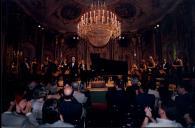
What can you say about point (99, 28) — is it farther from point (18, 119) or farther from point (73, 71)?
point (18, 119)

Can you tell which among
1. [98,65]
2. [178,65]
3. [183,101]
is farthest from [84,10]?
[183,101]

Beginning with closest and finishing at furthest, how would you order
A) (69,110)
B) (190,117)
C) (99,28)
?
(69,110) → (190,117) → (99,28)

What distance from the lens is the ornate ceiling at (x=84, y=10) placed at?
19480 millimetres

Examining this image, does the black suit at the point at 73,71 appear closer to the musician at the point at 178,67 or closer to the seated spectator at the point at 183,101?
the musician at the point at 178,67

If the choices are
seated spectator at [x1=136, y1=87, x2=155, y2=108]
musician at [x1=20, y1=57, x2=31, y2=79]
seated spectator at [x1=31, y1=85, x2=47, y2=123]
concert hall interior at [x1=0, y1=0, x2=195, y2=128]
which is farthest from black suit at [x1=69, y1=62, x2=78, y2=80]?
seated spectator at [x1=136, y1=87, x2=155, y2=108]

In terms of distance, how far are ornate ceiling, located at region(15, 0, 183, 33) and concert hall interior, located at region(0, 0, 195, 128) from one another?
0.08 m

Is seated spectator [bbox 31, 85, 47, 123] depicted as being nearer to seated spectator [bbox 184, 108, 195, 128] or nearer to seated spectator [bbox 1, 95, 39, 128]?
seated spectator [bbox 1, 95, 39, 128]

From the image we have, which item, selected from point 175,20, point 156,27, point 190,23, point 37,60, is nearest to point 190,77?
point 190,23

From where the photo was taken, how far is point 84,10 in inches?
854

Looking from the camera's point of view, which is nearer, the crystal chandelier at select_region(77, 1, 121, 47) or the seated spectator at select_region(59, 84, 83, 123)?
the seated spectator at select_region(59, 84, 83, 123)

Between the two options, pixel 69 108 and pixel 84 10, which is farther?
pixel 84 10

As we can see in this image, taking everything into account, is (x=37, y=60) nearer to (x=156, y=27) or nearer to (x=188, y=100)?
(x=156, y=27)

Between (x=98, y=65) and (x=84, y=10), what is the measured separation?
8.87 meters

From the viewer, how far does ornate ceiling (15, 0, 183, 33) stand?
767 inches
